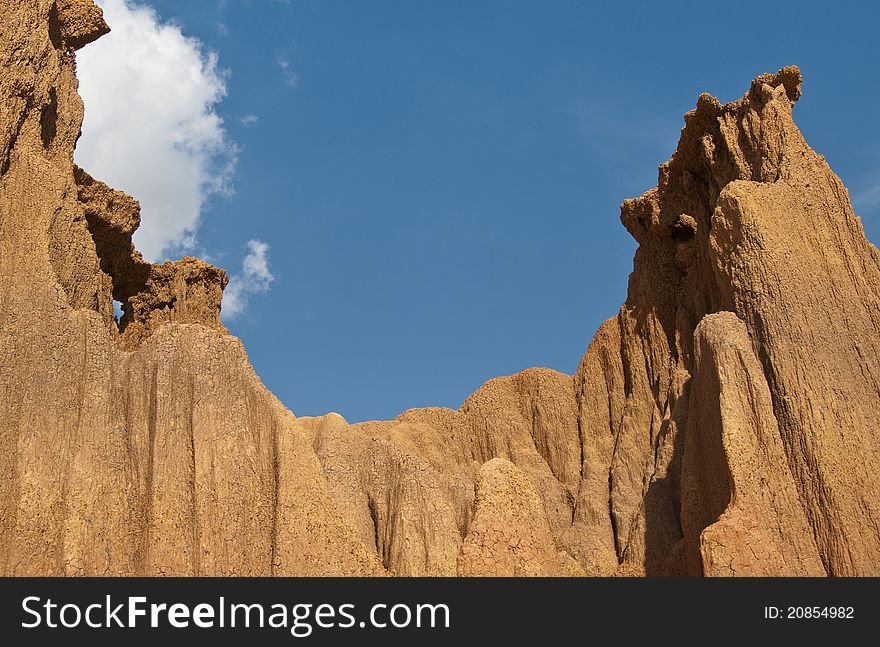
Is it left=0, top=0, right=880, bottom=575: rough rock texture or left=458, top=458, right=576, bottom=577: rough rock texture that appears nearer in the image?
left=458, top=458, right=576, bottom=577: rough rock texture

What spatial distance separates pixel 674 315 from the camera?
3725 cm

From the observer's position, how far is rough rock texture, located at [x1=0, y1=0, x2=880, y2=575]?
21.5 meters

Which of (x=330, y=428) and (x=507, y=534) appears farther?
(x=330, y=428)

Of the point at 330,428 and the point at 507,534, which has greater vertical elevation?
the point at 330,428

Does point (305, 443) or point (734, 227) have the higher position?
point (734, 227)

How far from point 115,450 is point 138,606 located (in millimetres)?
7329

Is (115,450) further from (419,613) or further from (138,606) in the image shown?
(419,613)

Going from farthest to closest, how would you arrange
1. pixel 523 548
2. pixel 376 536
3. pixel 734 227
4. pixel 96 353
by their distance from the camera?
pixel 376 536 < pixel 734 227 < pixel 96 353 < pixel 523 548

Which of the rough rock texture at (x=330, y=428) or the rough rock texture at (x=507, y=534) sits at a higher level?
the rough rock texture at (x=330, y=428)

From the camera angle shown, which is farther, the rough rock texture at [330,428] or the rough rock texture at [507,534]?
the rough rock texture at [330,428]

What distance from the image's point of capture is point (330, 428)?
33781 mm

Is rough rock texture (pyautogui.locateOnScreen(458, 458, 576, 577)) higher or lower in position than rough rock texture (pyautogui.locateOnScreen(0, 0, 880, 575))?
lower

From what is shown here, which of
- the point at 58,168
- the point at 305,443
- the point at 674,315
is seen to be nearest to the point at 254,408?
the point at 305,443

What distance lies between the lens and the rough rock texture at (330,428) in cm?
2153
